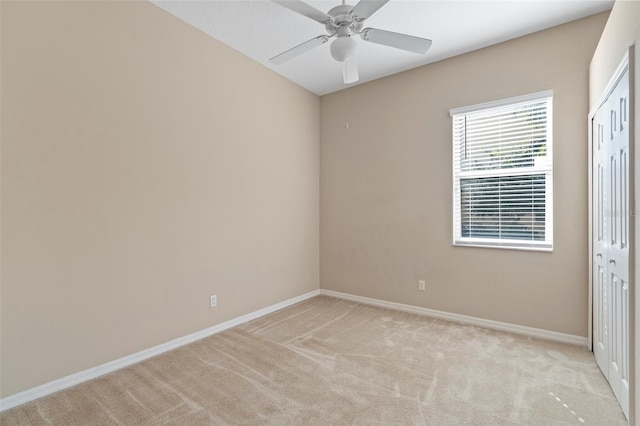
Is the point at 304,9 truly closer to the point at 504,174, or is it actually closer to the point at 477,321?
the point at 504,174

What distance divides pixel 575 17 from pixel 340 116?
2.66 meters

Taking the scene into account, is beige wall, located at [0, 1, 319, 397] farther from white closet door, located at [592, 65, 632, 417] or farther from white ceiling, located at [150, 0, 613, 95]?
white closet door, located at [592, 65, 632, 417]

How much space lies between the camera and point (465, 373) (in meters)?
2.33

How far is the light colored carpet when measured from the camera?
6.09ft

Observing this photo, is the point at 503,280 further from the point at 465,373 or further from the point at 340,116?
the point at 340,116

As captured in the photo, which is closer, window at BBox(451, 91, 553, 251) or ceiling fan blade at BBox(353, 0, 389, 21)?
ceiling fan blade at BBox(353, 0, 389, 21)

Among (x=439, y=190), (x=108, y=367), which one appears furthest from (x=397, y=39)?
(x=108, y=367)

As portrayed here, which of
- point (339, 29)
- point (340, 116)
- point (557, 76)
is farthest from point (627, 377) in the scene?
point (340, 116)

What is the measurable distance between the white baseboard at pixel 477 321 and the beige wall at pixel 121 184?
1.38m

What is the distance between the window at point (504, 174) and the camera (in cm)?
300

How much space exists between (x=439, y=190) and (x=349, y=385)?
93.9 inches

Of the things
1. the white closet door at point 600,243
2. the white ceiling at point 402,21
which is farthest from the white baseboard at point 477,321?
the white ceiling at point 402,21

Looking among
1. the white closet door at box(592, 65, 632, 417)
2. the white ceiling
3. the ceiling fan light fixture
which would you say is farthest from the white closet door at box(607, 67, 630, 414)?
the ceiling fan light fixture

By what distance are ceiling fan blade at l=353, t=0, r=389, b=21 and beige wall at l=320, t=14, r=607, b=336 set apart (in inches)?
76.1
